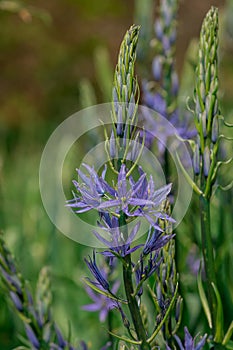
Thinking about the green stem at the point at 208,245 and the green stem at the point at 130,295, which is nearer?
the green stem at the point at 130,295

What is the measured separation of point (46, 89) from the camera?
4.12 m

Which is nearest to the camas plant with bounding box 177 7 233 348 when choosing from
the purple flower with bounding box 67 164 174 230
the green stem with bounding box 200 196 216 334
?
the green stem with bounding box 200 196 216 334

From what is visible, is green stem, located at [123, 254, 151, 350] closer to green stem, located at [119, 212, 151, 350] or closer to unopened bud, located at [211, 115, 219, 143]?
green stem, located at [119, 212, 151, 350]

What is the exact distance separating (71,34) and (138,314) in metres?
3.82

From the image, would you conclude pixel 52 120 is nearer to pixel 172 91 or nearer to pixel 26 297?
pixel 172 91

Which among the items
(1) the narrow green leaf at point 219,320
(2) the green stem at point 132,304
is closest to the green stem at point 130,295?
(2) the green stem at point 132,304

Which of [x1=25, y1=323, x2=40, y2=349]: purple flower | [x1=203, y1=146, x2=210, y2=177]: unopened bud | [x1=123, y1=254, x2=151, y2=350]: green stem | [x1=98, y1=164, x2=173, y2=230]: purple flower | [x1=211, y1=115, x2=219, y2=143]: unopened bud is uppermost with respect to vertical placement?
[x1=211, y1=115, x2=219, y2=143]: unopened bud

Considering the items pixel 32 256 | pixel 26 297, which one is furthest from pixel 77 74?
pixel 26 297

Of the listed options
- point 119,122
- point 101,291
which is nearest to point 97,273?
point 101,291

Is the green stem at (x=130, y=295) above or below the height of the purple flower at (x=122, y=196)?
below

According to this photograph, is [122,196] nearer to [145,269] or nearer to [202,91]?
[145,269]

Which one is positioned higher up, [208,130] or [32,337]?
[208,130]

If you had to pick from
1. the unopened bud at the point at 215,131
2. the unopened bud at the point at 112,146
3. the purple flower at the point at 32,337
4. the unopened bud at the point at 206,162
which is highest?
the unopened bud at the point at 215,131

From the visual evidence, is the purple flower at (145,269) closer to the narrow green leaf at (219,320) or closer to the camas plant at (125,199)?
the camas plant at (125,199)
